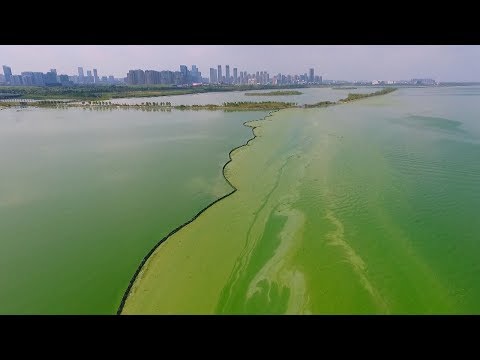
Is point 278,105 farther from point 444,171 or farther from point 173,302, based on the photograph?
point 173,302

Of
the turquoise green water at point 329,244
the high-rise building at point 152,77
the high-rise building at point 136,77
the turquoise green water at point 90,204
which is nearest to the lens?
the turquoise green water at point 329,244

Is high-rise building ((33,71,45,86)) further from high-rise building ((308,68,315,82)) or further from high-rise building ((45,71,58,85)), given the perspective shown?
high-rise building ((308,68,315,82))

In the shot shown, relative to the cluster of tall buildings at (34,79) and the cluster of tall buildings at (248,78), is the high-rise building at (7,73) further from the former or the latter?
the cluster of tall buildings at (248,78)

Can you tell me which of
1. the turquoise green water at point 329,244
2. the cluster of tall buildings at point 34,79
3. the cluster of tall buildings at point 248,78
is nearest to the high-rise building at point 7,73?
the cluster of tall buildings at point 34,79

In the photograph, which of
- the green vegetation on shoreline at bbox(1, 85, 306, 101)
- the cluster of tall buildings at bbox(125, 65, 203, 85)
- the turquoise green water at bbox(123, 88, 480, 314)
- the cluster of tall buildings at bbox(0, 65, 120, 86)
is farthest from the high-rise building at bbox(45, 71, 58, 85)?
the turquoise green water at bbox(123, 88, 480, 314)

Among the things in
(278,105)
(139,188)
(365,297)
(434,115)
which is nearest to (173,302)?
(365,297)

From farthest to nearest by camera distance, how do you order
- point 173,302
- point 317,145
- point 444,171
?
point 317,145 → point 444,171 → point 173,302
